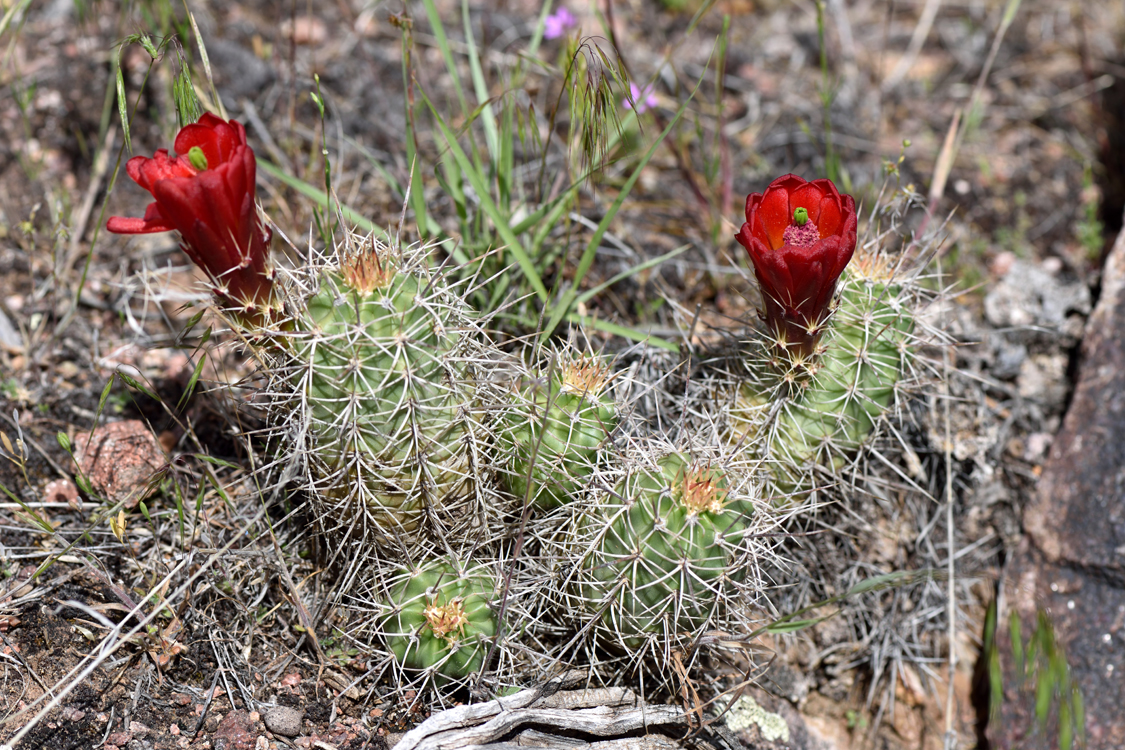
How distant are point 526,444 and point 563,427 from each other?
0.37ft

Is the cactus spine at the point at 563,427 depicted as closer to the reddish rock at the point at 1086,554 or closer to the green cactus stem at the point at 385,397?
the green cactus stem at the point at 385,397

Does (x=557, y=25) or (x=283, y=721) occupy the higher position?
(x=557, y=25)

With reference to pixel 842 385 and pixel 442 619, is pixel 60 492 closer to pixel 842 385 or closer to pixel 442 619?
pixel 442 619

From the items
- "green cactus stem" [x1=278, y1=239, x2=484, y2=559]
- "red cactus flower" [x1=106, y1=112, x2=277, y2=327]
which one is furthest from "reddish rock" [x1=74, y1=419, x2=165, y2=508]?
"red cactus flower" [x1=106, y1=112, x2=277, y2=327]

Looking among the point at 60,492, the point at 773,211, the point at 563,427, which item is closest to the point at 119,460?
the point at 60,492

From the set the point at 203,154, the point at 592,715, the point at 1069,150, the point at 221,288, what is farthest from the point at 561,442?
the point at 1069,150

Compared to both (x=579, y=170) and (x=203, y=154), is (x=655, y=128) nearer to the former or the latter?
(x=579, y=170)

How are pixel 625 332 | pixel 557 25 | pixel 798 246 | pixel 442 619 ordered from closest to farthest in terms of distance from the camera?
pixel 798 246 → pixel 442 619 → pixel 625 332 → pixel 557 25

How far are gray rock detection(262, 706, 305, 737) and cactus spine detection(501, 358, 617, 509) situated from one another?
2.89 ft

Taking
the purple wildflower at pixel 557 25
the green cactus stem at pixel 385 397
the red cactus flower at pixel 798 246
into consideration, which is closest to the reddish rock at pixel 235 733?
the green cactus stem at pixel 385 397

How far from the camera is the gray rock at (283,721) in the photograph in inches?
91.7

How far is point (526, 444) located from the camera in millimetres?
2367

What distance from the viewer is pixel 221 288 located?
7.10 ft

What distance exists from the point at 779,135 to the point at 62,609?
366cm
